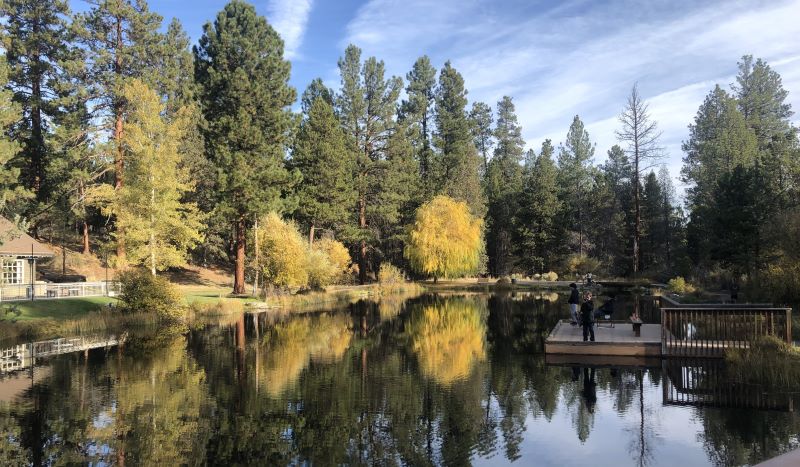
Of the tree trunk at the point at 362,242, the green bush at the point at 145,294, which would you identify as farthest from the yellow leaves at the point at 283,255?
the tree trunk at the point at 362,242

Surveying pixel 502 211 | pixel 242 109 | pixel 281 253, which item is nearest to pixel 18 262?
pixel 281 253

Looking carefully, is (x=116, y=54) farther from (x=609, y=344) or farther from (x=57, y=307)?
(x=609, y=344)

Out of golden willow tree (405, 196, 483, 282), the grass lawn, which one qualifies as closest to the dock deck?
the grass lawn

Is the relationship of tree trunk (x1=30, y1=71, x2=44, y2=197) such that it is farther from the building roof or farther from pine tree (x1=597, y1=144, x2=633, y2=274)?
pine tree (x1=597, y1=144, x2=633, y2=274)

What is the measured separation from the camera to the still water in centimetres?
1015

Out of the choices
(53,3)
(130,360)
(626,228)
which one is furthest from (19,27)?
(626,228)

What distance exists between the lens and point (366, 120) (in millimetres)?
57594

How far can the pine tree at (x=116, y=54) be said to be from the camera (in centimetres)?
3859

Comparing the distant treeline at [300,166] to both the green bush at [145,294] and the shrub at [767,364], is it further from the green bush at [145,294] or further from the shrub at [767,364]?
the shrub at [767,364]

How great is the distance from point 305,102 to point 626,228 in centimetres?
3856

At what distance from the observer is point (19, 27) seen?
137 ft

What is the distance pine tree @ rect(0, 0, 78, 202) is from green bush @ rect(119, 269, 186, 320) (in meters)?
19.0

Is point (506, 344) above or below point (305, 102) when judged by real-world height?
below

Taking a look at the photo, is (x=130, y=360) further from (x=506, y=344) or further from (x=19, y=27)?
(x=19, y=27)
